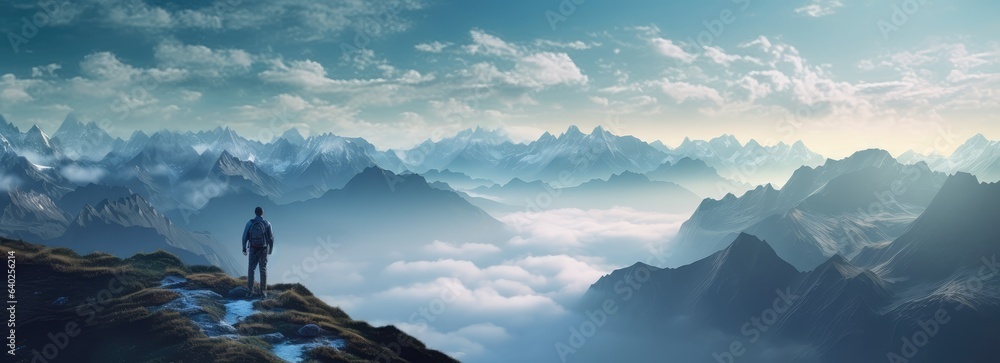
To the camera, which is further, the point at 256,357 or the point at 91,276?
the point at 91,276

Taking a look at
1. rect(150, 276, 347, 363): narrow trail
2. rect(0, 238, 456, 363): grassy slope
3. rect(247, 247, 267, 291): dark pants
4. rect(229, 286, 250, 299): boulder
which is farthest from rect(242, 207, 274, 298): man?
rect(0, 238, 456, 363): grassy slope

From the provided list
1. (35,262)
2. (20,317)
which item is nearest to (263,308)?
(20,317)

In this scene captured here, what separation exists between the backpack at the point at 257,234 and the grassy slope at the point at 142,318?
547cm

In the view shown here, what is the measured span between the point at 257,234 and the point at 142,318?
31.9 ft

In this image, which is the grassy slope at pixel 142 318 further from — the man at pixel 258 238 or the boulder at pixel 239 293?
the man at pixel 258 238

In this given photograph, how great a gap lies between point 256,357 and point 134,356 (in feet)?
25.3

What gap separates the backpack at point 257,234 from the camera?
4241cm

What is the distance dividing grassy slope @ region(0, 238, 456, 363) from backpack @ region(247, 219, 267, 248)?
17.9 feet

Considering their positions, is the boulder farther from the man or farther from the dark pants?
the man

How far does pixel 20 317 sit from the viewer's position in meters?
37.8

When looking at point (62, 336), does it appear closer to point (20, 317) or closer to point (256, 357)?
point (20, 317)

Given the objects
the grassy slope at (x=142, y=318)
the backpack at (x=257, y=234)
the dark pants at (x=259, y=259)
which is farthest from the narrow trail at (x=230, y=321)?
the backpack at (x=257, y=234)

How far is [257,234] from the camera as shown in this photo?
42.6 meters

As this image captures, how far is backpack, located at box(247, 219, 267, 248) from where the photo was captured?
4241 cm
